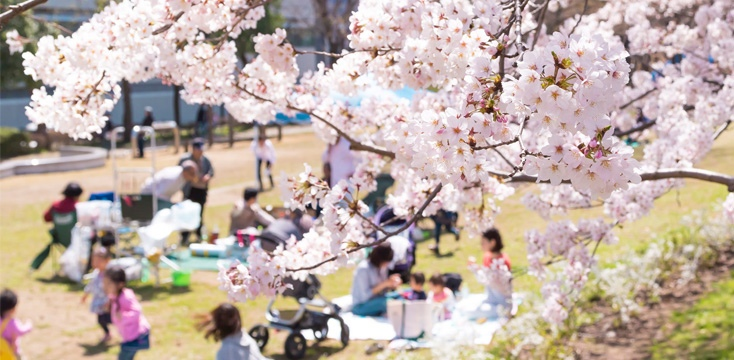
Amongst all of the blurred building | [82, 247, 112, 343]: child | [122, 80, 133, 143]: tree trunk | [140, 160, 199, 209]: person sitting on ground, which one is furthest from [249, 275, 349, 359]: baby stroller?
[122, 80, 133, 143]: tree trunk

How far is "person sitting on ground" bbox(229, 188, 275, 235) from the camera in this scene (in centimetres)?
1112

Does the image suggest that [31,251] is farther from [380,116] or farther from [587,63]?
[587,63]

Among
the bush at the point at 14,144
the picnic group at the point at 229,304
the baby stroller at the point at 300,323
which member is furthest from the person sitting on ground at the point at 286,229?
the bush at the point at 14,144

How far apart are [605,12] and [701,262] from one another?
9.11ft

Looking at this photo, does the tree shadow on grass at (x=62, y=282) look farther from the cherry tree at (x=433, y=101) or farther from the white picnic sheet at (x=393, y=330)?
the cherry tree at (x=433, y=101)

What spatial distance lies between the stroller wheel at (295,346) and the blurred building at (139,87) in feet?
70.6

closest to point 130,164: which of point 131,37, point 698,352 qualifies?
point 698,352

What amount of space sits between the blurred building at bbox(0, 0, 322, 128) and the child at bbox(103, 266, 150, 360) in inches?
860

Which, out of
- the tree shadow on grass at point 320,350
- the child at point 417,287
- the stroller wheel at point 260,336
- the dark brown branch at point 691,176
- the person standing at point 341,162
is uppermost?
the dark brown branch at point 691,176

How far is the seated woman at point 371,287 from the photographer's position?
8.09 metres

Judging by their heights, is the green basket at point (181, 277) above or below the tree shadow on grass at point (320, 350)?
above

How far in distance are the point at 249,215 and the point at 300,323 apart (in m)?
3.79

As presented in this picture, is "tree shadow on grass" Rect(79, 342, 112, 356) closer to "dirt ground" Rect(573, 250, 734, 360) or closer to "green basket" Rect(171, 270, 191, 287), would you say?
"green basket" Rect(171, 270, 191, 287)

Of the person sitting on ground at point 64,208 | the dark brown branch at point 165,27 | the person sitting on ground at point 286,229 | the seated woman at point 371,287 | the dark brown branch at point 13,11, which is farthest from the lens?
the person sitting on ground at point 64,208
